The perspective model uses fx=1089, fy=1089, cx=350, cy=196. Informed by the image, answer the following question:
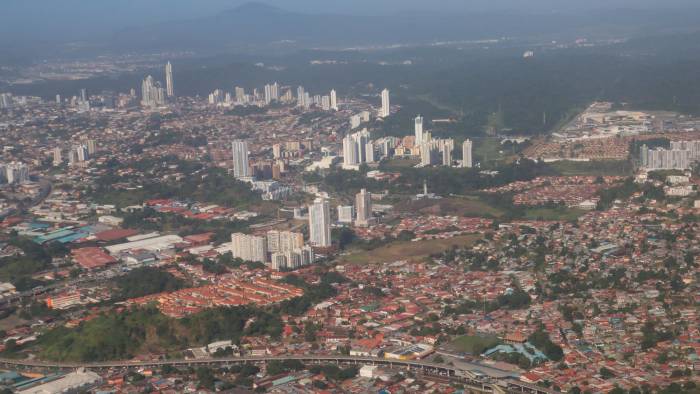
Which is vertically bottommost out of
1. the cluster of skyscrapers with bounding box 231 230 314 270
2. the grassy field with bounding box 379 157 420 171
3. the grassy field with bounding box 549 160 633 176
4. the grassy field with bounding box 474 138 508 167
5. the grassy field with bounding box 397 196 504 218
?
the grassy field with bounding box 379 157 420 171

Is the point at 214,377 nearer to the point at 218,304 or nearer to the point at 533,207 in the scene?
the point at 218,304

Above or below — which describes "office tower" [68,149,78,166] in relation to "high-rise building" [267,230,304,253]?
below

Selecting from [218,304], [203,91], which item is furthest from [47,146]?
[218,304]

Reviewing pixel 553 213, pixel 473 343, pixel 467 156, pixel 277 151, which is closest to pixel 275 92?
pixel 277 151

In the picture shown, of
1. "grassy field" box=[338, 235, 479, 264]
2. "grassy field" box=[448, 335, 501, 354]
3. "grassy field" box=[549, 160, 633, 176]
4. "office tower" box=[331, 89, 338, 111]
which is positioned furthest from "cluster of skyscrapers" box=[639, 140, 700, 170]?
"office tower" box=[331, 89, 338, 111]

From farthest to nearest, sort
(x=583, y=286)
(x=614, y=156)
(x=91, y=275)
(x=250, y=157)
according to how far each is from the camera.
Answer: (x=250, y=157), (x=614, y=156), (x=91, y=275), (x=583, y=286)

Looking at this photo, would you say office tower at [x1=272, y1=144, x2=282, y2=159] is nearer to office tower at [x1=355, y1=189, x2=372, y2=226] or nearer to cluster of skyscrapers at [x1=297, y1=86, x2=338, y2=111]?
office tower at [x1=355, y1=189, x2=372, y2=226]

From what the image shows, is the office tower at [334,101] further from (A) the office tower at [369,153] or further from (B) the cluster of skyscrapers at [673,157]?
(B) the cluster of skyscrapers at [673,157]
